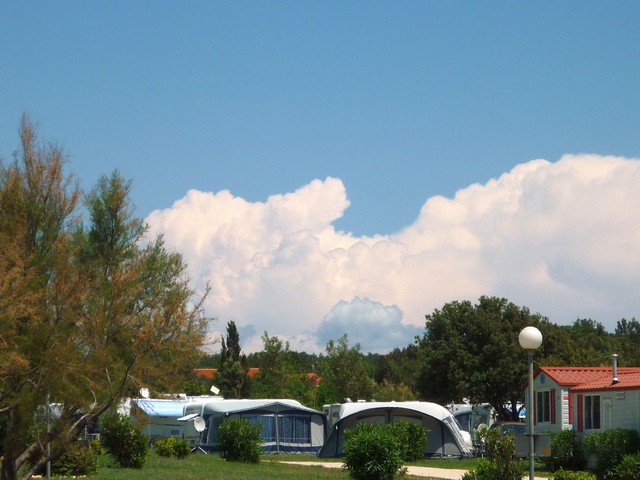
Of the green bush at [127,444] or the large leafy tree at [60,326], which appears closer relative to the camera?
the large leafy tree at [60,326]

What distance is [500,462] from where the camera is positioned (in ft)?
65.4

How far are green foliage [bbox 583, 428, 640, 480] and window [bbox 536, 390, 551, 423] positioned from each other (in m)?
4.88

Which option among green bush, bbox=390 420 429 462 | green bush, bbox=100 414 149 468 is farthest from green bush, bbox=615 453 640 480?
green bush, bbox=100 414 149 468

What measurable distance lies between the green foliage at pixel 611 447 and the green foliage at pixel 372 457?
22.1ft

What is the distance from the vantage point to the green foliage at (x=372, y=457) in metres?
25.5

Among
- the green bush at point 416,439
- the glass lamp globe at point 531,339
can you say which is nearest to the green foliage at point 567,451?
the green bush at point 416,439

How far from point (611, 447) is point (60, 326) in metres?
18.9

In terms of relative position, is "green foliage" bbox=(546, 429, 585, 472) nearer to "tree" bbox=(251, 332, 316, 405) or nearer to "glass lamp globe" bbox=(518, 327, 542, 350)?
"glass lamp globe" bbox=(518, 327, 542, 350)

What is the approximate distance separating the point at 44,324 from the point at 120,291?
1.26 meters

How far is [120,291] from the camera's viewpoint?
15.1 m

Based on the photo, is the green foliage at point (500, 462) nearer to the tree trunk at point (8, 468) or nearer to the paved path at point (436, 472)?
the paved path at point (436, 472)

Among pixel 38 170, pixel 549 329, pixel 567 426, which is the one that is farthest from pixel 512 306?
pixel 38 170

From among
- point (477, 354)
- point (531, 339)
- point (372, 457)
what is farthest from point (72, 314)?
point (477, 354)

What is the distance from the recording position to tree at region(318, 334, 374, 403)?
65000 millimetres
